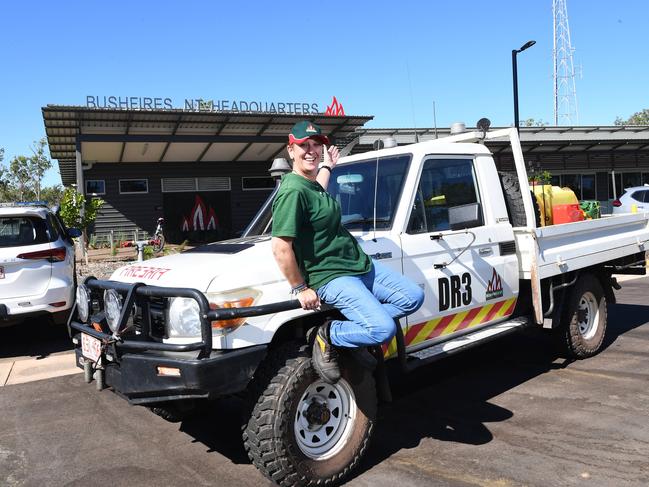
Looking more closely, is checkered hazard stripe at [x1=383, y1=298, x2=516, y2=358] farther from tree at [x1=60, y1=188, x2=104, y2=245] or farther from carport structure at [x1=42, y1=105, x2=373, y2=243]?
carport structure at [x1=42, y1=105, x2=373, y2=243]

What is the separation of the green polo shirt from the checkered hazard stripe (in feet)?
2.53

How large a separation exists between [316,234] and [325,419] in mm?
1082

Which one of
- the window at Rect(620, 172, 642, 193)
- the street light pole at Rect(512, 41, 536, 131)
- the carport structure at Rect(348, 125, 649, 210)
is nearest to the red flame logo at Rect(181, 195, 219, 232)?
the carport structure at Rect(348, 125, 649, 210)

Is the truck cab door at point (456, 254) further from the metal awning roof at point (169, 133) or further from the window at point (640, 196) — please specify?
the window at point (640, 196)

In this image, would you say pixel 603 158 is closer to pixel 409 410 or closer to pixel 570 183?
pixel 570 183

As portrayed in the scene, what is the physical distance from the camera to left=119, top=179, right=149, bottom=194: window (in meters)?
22.6

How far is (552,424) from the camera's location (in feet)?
13.3

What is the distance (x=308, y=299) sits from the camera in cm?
306

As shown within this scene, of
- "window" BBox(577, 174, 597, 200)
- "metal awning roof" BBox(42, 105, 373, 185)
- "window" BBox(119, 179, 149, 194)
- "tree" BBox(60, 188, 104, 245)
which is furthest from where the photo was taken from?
"window" BBox(577, 174, 597, 200)

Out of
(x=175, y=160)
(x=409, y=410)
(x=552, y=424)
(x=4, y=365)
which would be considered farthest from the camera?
(x=175, y=160)

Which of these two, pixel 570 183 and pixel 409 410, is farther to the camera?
pixel 570 183

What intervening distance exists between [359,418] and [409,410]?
3.89 ft

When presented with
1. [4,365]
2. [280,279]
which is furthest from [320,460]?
[4,365]

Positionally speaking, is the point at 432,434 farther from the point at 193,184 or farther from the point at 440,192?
the point at 193,184
